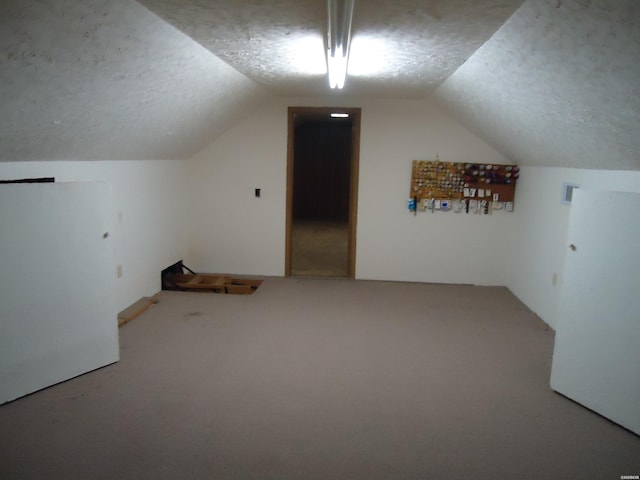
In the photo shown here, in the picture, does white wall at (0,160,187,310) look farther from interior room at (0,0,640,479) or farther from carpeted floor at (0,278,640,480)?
carpeted floor at (0,278,640,480)

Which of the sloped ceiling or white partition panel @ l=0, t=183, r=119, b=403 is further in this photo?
white partition panel @ l=0, t=183, r=119, b=403

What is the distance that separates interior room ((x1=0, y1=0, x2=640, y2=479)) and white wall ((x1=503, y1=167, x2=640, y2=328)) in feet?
0.11

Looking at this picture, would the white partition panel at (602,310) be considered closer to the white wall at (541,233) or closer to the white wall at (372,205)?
the white wall at (541,233)

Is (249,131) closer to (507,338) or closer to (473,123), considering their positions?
(473,123)

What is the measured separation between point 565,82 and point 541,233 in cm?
240

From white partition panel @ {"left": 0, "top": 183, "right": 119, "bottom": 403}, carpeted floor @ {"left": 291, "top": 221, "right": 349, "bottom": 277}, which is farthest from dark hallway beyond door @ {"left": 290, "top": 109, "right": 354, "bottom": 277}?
white partition panel @ {"left": 0, "top": 183, "right": 119, "bottom": 403}

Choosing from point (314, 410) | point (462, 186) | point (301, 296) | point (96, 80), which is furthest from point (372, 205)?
point (96, 80)

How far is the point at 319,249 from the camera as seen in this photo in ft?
24.6

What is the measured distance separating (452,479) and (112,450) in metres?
1.71

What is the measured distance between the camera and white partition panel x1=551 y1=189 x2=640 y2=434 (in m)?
2.61

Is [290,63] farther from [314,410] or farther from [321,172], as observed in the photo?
[321,172]

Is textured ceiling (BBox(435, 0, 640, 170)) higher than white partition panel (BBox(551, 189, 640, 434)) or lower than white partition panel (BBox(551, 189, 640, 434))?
higher

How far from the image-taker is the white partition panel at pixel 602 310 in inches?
103

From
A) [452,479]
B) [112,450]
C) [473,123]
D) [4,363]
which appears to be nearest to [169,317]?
[4,363]
